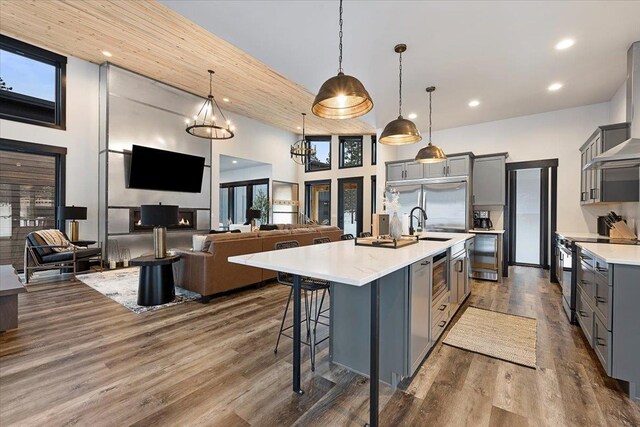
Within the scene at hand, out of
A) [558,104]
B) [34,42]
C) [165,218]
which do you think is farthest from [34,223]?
[558,104]

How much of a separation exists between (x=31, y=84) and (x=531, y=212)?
10.2 m

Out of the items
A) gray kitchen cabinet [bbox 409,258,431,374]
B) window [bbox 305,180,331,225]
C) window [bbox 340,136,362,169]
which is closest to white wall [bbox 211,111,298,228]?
window [bbox 305,180,331,225]

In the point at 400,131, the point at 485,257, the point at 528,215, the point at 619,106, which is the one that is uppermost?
the point at 619,106

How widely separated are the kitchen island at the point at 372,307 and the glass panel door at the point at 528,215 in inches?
192

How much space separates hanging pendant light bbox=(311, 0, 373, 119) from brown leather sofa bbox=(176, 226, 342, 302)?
2204 millimetres

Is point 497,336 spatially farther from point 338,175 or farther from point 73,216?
point 338,175

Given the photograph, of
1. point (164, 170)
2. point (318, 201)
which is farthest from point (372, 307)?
point (318, 201)

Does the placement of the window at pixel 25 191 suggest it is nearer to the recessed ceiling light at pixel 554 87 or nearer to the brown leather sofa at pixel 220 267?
the brown leather sofa at pixel 220 267

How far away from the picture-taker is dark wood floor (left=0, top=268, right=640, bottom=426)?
1733mm

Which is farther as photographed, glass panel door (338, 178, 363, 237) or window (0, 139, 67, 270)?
glass panel door (338, 178, 363, 237)

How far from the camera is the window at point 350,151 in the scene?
9.66m

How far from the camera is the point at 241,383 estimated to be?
2.06 meters

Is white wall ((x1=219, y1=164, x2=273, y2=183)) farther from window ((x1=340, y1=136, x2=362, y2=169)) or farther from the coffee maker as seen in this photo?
the coffee maker

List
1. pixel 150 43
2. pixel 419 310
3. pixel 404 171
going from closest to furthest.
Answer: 1. pixel 419 310
2. pixel 150 43
3. pixel 404 171
